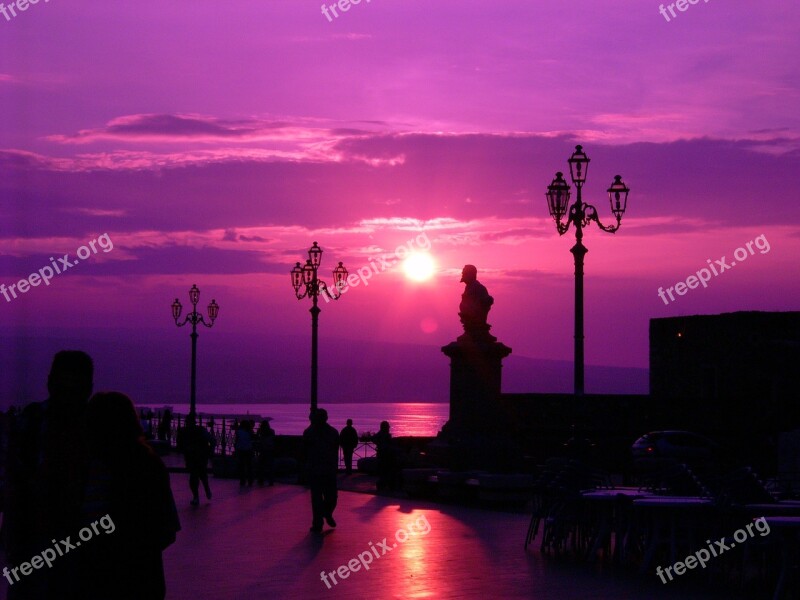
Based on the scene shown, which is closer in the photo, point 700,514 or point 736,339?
point 700,514

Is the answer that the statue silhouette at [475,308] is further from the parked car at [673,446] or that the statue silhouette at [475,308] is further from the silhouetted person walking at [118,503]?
the silhouetted person walking at [118,503]

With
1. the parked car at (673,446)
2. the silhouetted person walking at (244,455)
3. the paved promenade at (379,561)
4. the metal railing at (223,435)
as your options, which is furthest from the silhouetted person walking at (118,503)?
the metal railing at (223,435)

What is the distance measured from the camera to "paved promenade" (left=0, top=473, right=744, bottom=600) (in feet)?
41.1

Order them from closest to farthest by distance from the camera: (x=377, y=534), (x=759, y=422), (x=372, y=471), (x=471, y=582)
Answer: (x=471, y=582) → (x=377, y=534) → (x=372, y=471) → (x=759, y=422)

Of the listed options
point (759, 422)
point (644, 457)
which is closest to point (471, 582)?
point (644, 457)

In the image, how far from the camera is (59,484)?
628 centimetres

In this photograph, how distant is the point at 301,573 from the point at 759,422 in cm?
3893

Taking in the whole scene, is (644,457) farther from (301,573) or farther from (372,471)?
(301,573)

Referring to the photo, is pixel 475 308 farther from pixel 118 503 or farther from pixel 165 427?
pixel 165 427

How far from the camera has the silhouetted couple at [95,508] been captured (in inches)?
247

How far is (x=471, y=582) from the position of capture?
13.1 metres

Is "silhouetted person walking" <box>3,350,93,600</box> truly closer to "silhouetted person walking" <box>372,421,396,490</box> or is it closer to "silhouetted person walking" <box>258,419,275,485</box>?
"silhouetted person walking" <box>372,421,396,490</box>

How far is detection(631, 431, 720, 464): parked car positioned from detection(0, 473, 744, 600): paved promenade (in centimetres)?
1620

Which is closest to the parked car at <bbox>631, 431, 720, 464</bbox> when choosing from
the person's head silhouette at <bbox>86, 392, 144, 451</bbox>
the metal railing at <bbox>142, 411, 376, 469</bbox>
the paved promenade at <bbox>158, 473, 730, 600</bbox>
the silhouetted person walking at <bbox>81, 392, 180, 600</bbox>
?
the metal railing at <bbox>142, 411, 376, 469</bbox>
